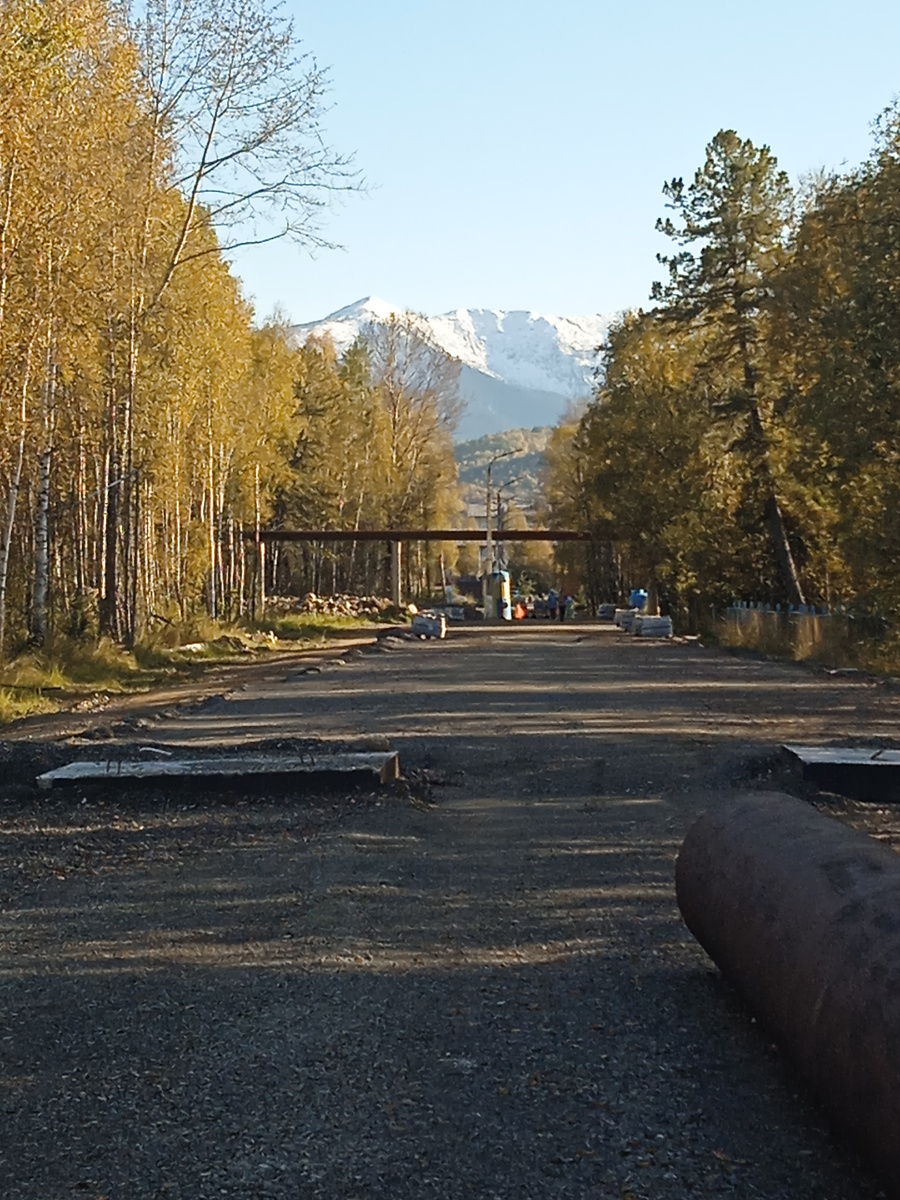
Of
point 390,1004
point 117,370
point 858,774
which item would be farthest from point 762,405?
point 390,1004

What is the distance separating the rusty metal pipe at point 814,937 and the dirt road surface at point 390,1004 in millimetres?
215

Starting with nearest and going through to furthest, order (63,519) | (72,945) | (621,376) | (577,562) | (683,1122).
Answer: (683,1122) < (72,945) < (63,519) < (621,376) < (577,562)

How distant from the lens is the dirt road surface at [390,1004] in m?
4.30

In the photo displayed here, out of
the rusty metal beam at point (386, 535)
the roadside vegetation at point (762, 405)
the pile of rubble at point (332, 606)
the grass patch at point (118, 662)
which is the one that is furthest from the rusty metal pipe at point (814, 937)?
the rusty metal beam at point (386, 535)

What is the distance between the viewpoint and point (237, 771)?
38.3 ft

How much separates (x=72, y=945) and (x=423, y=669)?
23142mm

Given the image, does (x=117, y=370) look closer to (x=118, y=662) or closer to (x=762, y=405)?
(x=118, y=662)

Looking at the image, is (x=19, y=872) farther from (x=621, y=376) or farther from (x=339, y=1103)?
(x=621, y=376)

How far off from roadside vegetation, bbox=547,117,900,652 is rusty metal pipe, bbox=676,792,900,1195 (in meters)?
21.5

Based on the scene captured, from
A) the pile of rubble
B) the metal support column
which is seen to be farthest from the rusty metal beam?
the pile of rubble

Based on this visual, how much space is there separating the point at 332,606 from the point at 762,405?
2906cm

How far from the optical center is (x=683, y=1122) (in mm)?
4605

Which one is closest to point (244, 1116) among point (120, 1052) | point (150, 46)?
point (120, 1052)

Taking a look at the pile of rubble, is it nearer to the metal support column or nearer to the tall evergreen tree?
the metal support column
